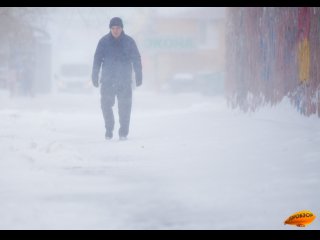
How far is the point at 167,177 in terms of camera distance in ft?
18.7

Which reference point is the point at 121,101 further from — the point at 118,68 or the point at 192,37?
the point at 192,37

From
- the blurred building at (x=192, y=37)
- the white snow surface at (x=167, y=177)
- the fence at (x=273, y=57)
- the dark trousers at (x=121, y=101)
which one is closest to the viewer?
the white snow surface at (x=167, y=177)

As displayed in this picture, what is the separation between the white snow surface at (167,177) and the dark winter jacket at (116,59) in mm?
921

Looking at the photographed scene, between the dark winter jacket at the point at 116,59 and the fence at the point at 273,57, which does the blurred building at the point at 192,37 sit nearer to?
the fence at the point at 273,57

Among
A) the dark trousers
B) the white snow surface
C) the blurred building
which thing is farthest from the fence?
the blurred building

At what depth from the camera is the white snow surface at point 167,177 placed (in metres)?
4.18

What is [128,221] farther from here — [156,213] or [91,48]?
[91,48]

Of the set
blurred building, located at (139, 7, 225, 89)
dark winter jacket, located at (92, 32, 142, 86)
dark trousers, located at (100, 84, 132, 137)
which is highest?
dark winter jacket, located at (92, 32, 142, 86)

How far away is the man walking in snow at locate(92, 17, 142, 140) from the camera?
8.89m

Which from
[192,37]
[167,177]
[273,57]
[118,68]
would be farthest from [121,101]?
[192,37]

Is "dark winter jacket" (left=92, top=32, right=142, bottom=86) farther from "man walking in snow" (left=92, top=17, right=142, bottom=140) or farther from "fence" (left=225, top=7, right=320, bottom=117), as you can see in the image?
"fence" (left=225, top=7, right=320, bottom=117)

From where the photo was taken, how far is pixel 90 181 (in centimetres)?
552

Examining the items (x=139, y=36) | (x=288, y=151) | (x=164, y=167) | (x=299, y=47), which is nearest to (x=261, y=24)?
(x=299, y=47)

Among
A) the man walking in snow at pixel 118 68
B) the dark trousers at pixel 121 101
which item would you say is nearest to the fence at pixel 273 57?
the man walking in snow at pixel 118 68
